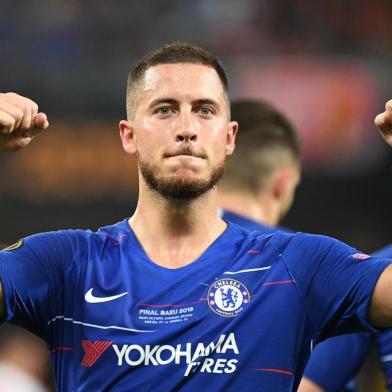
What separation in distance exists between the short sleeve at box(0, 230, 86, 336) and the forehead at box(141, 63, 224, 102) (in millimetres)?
660

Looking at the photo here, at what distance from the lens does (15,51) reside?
11500mm

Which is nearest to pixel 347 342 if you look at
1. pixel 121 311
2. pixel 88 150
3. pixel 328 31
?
pixel 121 311

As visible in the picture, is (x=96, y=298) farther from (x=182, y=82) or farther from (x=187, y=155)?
(x=182, y=82)

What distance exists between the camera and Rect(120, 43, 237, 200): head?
3.54m

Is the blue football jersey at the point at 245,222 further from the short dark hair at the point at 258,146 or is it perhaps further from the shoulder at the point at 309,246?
the shoulder at the point at 309,246

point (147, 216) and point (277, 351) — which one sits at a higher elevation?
point (147, 216)

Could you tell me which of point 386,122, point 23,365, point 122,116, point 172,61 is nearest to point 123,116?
point 122,116

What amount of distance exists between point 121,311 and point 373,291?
85 cm

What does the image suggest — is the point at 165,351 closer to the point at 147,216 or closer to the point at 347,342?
the point at 147,216

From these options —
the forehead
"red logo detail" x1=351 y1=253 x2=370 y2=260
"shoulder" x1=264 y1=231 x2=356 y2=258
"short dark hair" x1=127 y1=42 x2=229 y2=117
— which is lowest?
"red logo detail" x1=351 y1=253 x2=370 y2=260

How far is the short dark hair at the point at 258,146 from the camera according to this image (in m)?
5.32

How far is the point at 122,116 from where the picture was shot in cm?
1105

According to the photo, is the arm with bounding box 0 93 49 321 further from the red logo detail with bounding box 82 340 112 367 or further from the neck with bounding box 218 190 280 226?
the neck with bounding box 218 190 280 226

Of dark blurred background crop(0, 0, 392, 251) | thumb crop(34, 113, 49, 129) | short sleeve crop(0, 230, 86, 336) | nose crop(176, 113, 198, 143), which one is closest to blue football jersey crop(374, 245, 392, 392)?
nose crop(176, 113, 198, 143)
